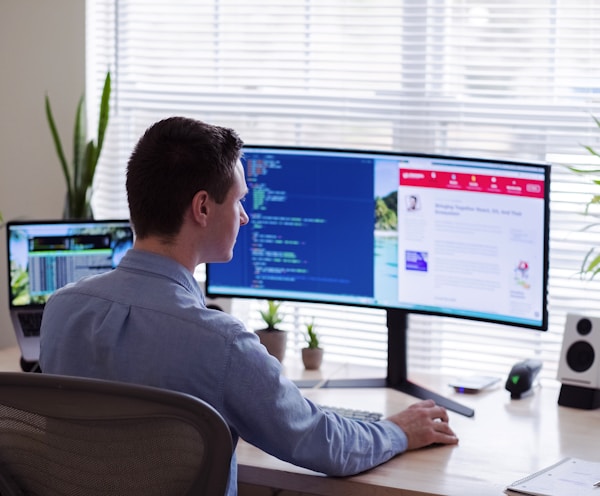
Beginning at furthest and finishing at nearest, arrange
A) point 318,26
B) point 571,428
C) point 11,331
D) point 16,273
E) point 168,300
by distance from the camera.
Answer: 1. point 11,331
2. point 318,26
3. point 16,273
4. point 571,428
5. point 168,300

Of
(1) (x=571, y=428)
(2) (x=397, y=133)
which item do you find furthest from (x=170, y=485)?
(2) (x=397, y=133)

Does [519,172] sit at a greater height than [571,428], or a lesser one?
greater

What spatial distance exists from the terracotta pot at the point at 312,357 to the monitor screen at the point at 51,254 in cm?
56

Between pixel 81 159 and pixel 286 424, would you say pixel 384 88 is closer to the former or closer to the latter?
pixel 81 159

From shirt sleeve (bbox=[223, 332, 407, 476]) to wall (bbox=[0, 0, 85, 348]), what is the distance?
1.78m

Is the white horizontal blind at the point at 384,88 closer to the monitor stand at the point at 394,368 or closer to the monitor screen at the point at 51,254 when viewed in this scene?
the monitor stand at the point at 394,368

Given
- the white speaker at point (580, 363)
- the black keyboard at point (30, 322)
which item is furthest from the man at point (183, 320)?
the black keyboard at point (30, 322)

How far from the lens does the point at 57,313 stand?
5.57 feet

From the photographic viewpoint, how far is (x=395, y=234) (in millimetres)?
2391

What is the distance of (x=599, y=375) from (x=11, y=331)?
2010 mm

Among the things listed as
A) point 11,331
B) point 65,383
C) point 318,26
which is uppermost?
point 318,26

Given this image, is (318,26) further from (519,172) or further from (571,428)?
(571,428)

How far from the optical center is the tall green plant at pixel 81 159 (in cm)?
314

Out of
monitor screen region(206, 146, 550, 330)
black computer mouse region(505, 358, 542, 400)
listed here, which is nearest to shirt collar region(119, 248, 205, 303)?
monitor screen region(206, 146, 550, 330)
